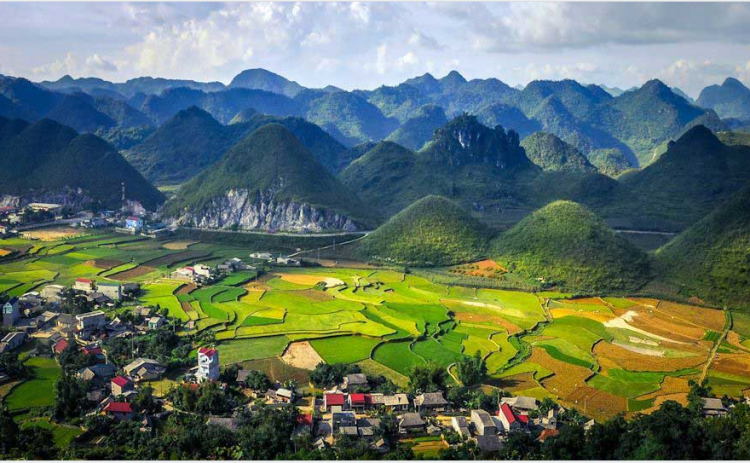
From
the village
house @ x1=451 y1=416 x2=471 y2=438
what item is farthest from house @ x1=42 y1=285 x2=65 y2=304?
house @ x1=451 y1=416 x2=471 y2=438

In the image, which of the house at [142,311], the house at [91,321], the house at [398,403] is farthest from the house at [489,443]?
the house at [91,321]

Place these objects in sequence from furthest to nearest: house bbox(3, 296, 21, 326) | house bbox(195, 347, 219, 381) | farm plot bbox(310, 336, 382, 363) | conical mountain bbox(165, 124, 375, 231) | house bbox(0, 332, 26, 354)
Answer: conical mountain bbox(165, 124, 375, 231), house bbox(3, 296, 21, 326), farm plot bbox(310, 336, 382, 363), house bbox(0, 332, 26, 354), house bbox(195, 347, 219, 381)

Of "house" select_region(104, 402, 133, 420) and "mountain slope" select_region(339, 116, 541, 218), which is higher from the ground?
"mountain slope" select_region(339, 116, 541, 218)

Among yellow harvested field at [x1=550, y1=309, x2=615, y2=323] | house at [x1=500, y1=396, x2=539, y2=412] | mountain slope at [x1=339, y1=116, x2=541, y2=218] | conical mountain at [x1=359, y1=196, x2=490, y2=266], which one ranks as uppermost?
mountain slope at [x1=339, y1=116, x2=541, y2=218]

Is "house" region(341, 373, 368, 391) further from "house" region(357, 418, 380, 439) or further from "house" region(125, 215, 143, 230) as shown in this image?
"house" region(125, 215, 143, 230)

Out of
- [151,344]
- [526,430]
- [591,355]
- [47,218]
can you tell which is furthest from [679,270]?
[47,218]

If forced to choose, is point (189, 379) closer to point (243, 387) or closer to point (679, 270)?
point (243, 387)
